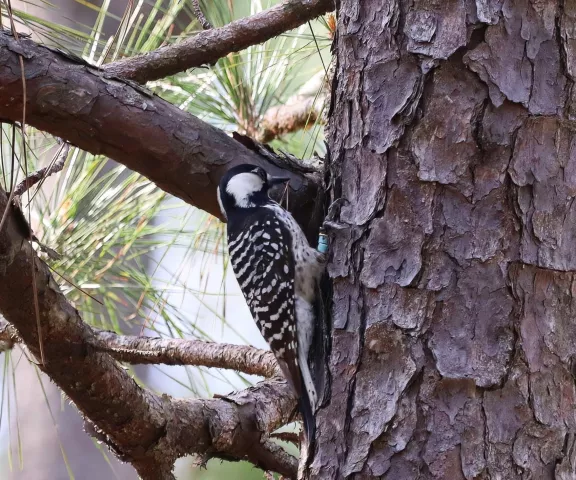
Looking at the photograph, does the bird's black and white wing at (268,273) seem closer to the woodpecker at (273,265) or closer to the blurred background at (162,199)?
the woodpecker at (273,265)

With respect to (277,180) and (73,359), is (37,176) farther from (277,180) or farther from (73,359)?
(277,180)

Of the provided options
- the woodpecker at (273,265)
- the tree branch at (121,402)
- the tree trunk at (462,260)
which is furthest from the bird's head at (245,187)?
the tree branch at (121,402)

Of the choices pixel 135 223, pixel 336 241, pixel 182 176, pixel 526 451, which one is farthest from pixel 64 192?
pixel 526 451

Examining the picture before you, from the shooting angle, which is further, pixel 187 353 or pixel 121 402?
pixel 187 353

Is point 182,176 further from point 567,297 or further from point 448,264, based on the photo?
point 567,297

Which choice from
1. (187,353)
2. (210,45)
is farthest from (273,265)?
(210,45)

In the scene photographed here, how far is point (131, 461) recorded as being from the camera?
161cm

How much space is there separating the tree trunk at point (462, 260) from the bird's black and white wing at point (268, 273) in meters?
0.54

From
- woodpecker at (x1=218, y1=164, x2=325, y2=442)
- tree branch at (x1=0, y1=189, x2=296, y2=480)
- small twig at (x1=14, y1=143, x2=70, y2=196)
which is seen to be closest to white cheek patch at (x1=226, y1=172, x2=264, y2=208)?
woodpecker at (x1=218, y1=164, x2=325, y2=442)

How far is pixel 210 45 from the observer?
2025mm

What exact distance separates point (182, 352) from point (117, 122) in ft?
2.65

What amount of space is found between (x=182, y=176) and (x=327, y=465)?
821 millimetres

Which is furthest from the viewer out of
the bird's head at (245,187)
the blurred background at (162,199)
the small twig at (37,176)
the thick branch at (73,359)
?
the blurred background at (162,199)

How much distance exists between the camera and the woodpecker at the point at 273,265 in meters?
2.05
